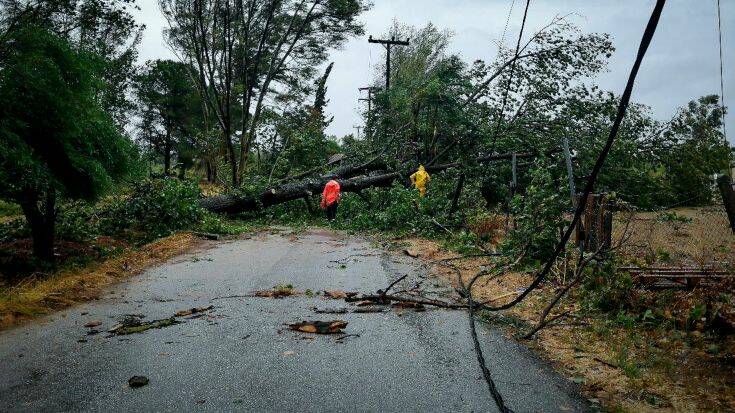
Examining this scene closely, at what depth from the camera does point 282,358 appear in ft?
13.0

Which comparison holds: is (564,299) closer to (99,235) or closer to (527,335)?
(527,335)

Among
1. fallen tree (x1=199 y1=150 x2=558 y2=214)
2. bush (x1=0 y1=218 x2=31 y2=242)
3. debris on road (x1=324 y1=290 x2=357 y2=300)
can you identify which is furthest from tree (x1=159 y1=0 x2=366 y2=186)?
debris on road (x1=324 y1=290 x2=357 y2=300)

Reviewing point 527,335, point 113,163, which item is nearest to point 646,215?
point 527,335

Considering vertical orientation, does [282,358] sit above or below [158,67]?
below

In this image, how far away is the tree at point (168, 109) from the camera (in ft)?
127

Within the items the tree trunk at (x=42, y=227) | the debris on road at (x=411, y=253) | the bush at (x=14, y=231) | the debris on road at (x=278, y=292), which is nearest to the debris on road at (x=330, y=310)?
the debris on road at (x=278, y=292)

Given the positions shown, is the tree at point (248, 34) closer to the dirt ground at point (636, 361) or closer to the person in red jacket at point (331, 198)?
the person in red jacket at point (331, 198)

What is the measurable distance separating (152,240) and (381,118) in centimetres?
1068

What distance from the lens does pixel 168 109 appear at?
39.7 m

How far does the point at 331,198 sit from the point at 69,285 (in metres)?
10.7

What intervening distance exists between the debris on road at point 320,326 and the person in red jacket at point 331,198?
12.1 m

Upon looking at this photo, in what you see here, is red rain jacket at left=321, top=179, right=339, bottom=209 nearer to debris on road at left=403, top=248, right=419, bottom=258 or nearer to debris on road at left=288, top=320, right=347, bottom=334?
debris on road at left=403, top=248, right=419, bottom=258

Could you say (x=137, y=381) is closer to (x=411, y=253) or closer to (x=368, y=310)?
(x=368, y=310)

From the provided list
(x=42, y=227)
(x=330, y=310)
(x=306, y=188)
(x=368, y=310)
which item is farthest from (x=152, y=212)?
(x=368, y=310)
